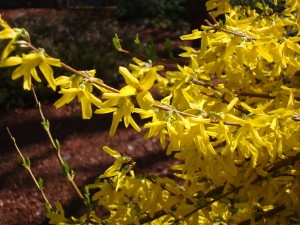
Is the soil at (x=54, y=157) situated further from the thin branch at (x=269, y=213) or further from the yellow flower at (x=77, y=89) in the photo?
the yellow flower at (x=77, y=89)

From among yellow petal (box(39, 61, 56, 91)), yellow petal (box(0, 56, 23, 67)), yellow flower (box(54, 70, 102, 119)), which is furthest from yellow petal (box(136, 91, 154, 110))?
yellow petal (box(0, 56, 23, 67))

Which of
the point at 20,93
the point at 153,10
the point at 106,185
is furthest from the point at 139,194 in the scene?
the point at 153,10

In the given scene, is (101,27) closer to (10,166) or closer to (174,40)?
(174,40)

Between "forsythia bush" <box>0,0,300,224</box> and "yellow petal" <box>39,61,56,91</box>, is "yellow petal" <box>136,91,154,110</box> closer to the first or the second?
"forsythia bush" <box>0,0,300,224</box>

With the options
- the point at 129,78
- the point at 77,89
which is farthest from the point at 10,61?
the point at 129,78

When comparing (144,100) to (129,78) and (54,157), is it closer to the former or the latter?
(129,78)
